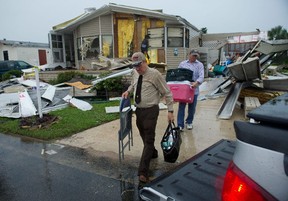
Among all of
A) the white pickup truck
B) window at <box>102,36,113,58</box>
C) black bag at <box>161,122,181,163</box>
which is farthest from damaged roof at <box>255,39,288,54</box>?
window at <box>102,36,113,58</box>

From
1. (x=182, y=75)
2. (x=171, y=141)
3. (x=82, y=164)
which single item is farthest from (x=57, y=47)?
(x=171, y=141)

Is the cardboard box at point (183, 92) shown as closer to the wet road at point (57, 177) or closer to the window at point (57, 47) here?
the wet road at point (57, 177)

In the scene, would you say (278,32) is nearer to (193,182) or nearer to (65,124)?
(65,124)

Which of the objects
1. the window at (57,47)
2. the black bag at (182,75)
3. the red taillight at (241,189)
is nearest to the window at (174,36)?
the window at (57,47)

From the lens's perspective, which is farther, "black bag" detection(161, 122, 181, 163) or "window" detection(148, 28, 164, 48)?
"window" detection(148, 28, 164, 48)

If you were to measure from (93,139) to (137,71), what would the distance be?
2.47 metres

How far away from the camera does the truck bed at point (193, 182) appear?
5.64ft

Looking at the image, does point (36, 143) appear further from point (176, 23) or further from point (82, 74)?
point (176, 23)

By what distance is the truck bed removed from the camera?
5.64 feet

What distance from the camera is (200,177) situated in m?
1.97

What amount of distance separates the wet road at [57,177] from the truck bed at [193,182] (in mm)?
1456

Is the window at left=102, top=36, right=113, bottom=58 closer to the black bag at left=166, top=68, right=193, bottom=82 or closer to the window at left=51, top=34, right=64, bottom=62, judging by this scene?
the window at left=51, top=34, right=64, bottom=62

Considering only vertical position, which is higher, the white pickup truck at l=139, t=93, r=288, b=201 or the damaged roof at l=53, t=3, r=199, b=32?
the damaged roof at l=53, t=3, r=199, b=32

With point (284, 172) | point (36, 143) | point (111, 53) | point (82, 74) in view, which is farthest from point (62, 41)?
point (284, 172)
